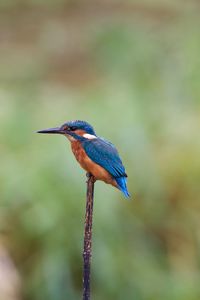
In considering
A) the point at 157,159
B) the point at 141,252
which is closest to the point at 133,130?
the point at 157,159

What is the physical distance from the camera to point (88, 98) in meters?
3.28

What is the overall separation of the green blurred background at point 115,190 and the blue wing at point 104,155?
137 cm

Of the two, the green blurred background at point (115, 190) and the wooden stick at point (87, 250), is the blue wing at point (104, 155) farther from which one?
the green blurred background at point (115, 190)

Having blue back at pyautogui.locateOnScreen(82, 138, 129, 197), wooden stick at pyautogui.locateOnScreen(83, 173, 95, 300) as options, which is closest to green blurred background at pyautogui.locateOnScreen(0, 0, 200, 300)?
blue back at pyautogui.locateOnScreen(82, 138, 129, 197)

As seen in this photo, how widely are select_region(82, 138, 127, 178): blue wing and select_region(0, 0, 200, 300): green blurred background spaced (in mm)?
1369

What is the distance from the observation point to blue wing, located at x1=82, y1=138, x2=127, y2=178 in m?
0.97

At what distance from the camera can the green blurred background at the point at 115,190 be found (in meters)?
2.42

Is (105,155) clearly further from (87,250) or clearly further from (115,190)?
(115,190)

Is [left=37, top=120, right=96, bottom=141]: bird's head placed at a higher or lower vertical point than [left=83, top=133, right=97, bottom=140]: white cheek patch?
higher

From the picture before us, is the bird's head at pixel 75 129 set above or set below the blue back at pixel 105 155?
above

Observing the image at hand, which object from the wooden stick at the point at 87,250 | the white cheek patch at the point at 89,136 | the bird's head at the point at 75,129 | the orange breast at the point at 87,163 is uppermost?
the bird's head at the point at 75,129

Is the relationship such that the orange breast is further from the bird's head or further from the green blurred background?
the green blurred background

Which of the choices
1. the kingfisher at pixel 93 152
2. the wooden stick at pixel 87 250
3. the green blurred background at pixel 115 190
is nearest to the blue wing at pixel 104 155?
the kingfisher at pixel 93 152

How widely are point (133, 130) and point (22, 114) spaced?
421 mm
